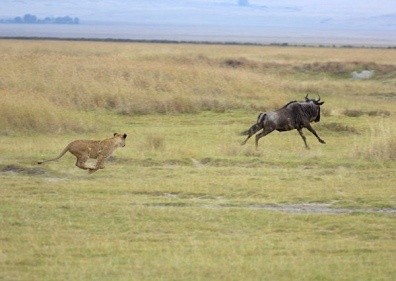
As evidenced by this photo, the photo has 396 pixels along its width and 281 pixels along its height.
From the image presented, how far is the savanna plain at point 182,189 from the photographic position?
33.0 feet

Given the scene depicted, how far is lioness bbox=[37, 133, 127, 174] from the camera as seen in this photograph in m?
16.2

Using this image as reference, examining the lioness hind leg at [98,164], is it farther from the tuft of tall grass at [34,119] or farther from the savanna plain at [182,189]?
the tuft of tall grass at [34,119]

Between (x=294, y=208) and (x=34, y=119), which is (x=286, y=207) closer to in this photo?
(x=294, y=208)

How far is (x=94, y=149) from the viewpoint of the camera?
16.3 m

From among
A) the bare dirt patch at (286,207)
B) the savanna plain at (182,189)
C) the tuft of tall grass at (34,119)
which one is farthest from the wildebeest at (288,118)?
the bare dirt patch at (286,207)

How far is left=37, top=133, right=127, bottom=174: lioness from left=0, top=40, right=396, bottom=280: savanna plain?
0.24 meters

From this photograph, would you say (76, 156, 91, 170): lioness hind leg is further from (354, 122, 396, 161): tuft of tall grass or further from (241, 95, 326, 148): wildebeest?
(354, 122, 396, 161): tuft of tall grass

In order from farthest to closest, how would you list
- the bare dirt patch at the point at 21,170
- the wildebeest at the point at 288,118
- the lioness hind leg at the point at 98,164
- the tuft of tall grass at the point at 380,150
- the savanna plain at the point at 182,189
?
the wildebeest at the point at 288,118 < the tuft of tall grass at the point at 380,150 < the bare dirt patch at the point at 21,170 < the lioness hind leg at the point at 98,164 < the savanna plain at the point at 182,189

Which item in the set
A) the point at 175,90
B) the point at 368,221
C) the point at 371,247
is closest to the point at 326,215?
the point at 368,221

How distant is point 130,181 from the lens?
15.8m

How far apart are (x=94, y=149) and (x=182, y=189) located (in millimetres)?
2179

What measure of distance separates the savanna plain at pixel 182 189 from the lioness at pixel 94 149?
0.24m

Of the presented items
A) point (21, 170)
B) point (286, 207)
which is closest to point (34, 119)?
point (21, 170)

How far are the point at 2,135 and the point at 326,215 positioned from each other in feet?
37.3
